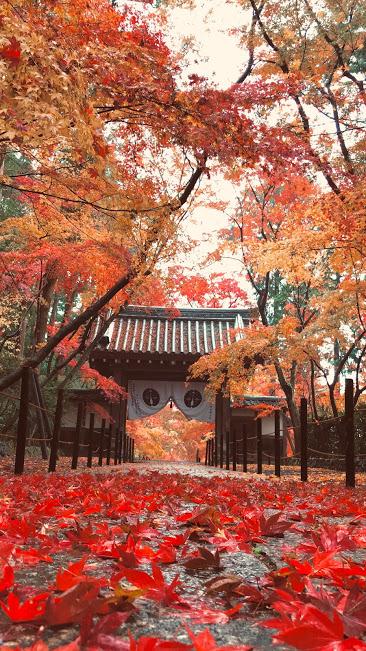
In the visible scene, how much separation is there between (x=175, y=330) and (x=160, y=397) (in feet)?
9.04

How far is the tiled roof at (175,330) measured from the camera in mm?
18234

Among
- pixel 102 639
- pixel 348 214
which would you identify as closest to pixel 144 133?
pixel 348 214

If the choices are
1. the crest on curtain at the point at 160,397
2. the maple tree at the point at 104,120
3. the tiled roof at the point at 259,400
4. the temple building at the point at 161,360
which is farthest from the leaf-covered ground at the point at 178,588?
the tiled roof at the point at 259,400

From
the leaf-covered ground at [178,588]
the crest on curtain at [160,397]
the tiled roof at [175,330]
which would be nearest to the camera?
the leaf-covered ground at [178,588]

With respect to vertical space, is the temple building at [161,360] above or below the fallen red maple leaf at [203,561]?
above

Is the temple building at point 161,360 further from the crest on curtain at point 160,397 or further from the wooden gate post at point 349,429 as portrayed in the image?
the wooden gate post at point 349,429

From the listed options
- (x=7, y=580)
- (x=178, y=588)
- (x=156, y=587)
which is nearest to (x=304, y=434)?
(x=178, y=588)

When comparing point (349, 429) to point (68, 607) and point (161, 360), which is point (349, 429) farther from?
point (161, 360)

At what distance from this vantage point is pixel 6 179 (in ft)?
24.8

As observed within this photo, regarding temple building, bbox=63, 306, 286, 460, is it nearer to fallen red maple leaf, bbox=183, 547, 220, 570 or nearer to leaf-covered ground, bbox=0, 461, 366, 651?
leaf-covered ground, bbox=0, 461, 366, 651

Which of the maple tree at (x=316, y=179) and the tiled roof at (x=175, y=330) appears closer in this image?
the maple tree at (x=316, y=179)

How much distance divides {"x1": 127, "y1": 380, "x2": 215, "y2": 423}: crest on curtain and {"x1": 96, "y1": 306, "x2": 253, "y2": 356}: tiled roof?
167 cm

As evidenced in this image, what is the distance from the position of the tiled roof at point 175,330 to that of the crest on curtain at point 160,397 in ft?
5.49

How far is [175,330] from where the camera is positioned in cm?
2038
